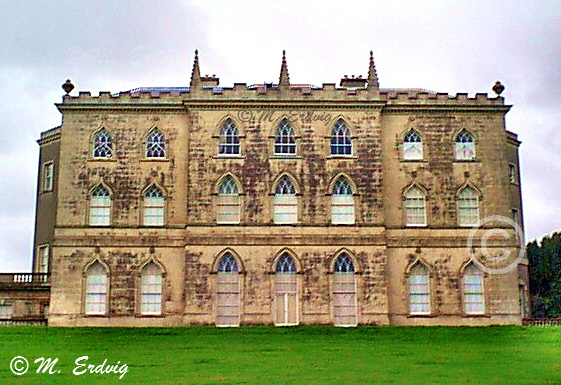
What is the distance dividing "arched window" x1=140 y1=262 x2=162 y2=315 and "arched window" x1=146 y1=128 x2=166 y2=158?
203 inches

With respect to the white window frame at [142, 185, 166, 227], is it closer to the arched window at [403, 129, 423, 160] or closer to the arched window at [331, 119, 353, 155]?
the arched window at [331, 119, 353, 155]

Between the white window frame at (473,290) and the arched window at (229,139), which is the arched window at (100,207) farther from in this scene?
the white window frame at (473,290)

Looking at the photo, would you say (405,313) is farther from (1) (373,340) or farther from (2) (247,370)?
(2) (247,370)

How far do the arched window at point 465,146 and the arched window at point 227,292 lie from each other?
11813mm

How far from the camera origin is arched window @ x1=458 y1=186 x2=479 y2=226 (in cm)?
4172

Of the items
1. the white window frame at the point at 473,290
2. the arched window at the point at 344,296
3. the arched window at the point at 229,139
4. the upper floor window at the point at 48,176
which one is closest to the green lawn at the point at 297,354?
the arched window at the point at 344,296

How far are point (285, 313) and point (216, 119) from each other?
31.1 feet

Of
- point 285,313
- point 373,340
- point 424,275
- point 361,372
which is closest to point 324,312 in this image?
point 285,313

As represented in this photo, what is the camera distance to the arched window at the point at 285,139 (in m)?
41.5

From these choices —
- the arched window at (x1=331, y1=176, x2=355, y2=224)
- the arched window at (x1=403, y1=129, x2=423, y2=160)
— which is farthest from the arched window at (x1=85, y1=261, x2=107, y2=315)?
the arched window at (x1=403, y1=129, x2=423, y2=160)

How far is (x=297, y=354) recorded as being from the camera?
28156mm
